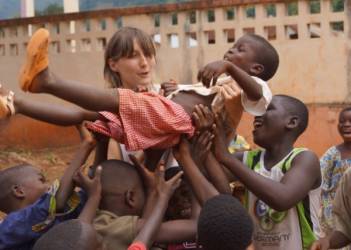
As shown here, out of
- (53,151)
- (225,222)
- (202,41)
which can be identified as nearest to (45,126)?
(53,151)

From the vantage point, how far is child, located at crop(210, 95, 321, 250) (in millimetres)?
2896

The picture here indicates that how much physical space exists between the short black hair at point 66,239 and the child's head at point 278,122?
98 centimetres

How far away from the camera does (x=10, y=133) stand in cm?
993

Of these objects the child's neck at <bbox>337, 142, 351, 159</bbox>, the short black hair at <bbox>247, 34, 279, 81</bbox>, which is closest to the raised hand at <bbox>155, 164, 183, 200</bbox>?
the short black hair at <bbox>247, 34, 279, 81</bbox>

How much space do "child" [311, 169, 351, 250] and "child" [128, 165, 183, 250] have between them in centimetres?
69

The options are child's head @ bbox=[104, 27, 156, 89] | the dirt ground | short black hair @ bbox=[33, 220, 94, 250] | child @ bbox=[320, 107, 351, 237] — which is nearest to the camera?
short black hair @ bbox=[33, 220, 94, 250]

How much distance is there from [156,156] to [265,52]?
29.2 inches

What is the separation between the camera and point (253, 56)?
3311 mm

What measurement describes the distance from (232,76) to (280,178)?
0.49 meters

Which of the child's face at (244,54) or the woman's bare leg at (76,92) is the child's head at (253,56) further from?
the woman's bare leg at (76,92)

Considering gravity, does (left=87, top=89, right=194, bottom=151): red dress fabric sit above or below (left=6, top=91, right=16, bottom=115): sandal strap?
below

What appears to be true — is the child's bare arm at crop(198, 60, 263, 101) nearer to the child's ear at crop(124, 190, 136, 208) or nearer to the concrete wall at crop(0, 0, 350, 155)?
the child's ear at crop(124, 190, 136, 208)

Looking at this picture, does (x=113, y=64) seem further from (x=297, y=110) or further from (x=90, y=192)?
(x=297, y=110)

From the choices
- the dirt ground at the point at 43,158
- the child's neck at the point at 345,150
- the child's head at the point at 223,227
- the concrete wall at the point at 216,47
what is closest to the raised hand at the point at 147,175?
the child's head at the point at 223,227
